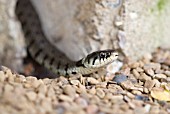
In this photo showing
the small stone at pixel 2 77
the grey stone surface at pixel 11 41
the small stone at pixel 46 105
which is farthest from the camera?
the grey stone surface at pixel 11 41

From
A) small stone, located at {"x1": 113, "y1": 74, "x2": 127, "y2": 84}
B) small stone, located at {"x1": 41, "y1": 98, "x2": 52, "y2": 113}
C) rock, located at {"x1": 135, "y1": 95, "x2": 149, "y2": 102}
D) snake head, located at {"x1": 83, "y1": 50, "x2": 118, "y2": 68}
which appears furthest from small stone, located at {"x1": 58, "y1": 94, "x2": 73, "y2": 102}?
snake head, located at {"x1": 83, "y1": 50, "x2": 118, "y2": 68}

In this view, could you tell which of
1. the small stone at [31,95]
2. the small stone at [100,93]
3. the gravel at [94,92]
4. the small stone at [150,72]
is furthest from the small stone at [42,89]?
the small stone at [150,72]

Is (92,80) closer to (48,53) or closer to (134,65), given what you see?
(134,65)

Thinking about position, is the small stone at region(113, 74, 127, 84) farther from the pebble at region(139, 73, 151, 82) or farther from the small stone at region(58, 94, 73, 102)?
the small stone at region(58, 94, 73, 102)

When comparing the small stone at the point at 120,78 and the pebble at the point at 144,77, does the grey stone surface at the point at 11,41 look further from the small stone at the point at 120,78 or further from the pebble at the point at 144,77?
the pebble at the point at 144,77

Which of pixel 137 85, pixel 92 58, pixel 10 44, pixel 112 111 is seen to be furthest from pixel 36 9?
pixel 112 111

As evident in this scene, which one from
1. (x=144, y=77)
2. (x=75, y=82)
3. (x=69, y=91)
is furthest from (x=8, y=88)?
(x=144, y=77)

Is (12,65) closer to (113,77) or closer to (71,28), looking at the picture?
(71,28)
